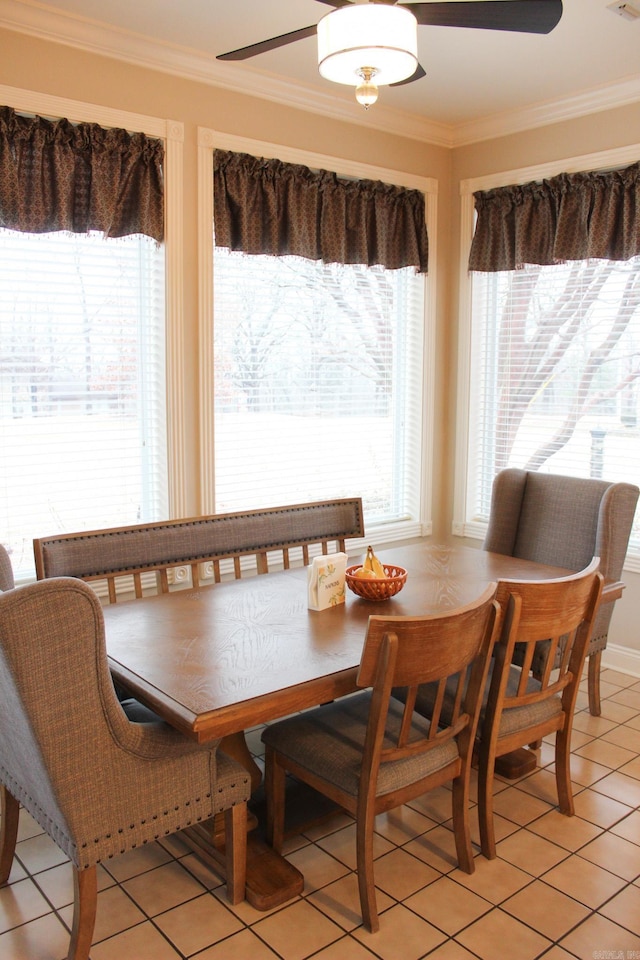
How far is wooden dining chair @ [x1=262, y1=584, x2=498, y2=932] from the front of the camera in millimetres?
1916

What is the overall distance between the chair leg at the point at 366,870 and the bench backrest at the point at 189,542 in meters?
1.17

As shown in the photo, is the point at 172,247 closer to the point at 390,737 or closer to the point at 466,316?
the point at 466,316

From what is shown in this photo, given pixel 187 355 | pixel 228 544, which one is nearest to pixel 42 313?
pixel 187 355

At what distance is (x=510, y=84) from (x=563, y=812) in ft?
10.4

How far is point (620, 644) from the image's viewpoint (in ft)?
13.3

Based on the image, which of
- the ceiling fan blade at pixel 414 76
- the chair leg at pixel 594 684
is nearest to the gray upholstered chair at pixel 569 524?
the chair leg at pixel 594 684

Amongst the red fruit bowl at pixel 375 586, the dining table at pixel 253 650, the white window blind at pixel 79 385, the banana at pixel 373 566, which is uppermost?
the white window blind at pixel 79 385

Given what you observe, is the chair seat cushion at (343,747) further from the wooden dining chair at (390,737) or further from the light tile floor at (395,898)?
the light tile floor at (395,898)

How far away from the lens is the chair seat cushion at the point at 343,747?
6.85ft

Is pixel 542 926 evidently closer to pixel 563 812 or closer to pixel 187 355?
pixel 563 812

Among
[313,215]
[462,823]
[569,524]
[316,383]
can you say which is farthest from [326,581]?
[313,215]

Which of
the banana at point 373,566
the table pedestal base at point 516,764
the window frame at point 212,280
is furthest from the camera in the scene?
the window frame at point 212,280

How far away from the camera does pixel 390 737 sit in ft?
7.21

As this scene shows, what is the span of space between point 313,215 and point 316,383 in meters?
0.84
